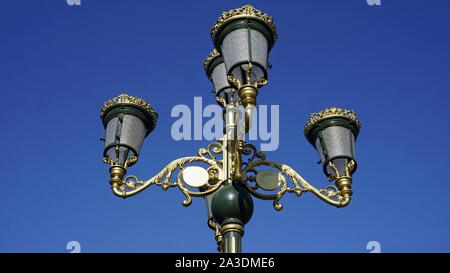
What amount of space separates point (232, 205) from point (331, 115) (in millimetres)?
1494

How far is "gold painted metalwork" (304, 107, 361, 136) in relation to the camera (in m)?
11.2

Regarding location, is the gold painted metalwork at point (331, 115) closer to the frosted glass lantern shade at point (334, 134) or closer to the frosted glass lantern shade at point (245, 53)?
the frosted glass lantern shade at point (334, 134)

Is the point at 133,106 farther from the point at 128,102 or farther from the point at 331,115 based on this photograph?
the point at 331,115

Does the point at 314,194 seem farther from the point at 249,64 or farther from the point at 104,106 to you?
the point at 104,106

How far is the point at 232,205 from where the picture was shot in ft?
34.1

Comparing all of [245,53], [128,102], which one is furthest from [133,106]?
[245,53]

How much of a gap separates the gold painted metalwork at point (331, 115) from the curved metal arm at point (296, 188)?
48 centimetres

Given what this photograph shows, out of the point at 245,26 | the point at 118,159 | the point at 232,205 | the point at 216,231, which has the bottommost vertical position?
the point at 232,205

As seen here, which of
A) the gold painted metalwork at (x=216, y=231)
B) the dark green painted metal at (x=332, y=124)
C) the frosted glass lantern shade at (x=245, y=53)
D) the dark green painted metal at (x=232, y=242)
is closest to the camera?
the dark green painted metal at (x=232, y=242)

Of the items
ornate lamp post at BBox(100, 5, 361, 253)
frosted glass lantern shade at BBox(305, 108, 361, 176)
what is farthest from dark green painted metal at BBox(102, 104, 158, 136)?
frosted glass lantern shade at BBox(305, 108, 361, 176)

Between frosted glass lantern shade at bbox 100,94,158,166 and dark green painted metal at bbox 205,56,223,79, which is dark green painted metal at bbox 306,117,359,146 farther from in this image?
frosted glass lantern shade at bbox 100,94,158,166

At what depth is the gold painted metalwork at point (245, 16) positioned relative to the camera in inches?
426

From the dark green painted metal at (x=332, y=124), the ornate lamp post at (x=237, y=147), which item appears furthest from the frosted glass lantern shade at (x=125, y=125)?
the dark green painted metal at (x=332, y=124)
